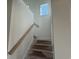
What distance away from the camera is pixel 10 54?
3.03 metres

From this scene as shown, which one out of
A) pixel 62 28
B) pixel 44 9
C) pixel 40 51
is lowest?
pixel 40 51

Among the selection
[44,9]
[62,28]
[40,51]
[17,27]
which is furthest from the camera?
[44,9]

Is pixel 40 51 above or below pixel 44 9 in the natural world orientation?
below

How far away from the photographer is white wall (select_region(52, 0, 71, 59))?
271 centimetres

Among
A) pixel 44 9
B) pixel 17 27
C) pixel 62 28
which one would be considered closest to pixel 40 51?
pixel 17 27

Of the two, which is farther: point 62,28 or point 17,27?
point 17,27

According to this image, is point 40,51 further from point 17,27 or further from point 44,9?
point 44,9

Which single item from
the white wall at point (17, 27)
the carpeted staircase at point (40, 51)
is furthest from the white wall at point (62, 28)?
the carpeted staircase at point (40, 51)

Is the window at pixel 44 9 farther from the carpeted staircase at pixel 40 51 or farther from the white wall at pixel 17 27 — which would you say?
the white wall at pixel 17 27

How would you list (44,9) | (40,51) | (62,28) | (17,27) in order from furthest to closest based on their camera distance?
1. (44,9)
2. (40,51)
3. (17,27)
4. (62,28)

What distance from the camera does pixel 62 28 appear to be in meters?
2.91
